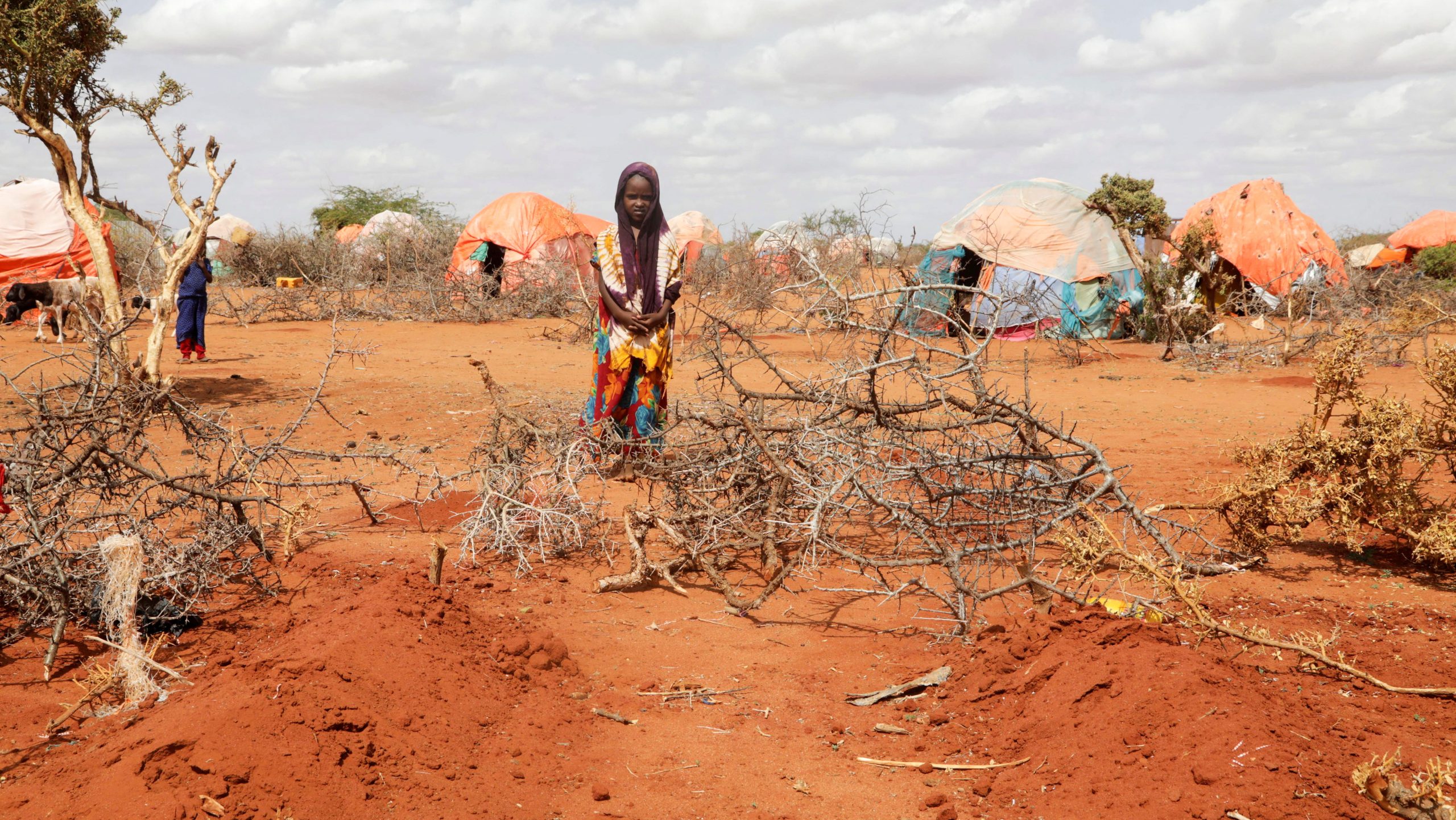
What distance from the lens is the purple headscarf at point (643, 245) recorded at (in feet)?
19.9

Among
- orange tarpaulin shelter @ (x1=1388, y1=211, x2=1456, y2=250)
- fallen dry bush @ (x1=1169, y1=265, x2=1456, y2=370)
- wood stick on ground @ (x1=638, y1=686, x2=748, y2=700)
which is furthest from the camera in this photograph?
orange tarpaulin shelter @ (x1=1388, y1=211, x2=1456, y2=250)

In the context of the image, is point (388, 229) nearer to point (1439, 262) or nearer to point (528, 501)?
point (528, 501)

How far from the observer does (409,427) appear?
8680 millimetres

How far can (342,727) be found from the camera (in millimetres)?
3051

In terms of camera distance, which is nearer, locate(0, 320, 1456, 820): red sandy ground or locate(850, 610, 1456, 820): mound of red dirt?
locate(850, 610, 1456, 820): mound of red dirt

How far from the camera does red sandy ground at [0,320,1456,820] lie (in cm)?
275

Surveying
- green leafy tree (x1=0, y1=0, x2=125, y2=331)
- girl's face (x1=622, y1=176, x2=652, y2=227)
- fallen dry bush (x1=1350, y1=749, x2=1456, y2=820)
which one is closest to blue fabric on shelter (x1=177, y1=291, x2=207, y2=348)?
green leafy tree (x1=0, y1=0, x2=125, y2=331)

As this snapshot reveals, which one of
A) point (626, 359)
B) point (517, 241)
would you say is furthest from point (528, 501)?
point (517, 241)

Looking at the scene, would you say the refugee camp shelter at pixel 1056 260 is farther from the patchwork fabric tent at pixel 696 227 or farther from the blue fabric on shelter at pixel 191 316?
the patchwork fabric tent at pixel 696 227

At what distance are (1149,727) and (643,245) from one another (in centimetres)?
413

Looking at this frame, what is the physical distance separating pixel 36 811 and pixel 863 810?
88.1 inches

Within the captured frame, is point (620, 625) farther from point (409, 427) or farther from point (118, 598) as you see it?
point (409, 427)

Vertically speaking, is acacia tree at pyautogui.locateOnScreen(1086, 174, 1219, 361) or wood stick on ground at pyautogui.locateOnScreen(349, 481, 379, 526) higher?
acacia tree at pyautogui.locateOnScreen(1086, 174, 1219, 361)

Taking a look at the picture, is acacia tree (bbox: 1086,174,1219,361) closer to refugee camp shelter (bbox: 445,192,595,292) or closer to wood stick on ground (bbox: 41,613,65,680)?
refugee camp shelter (bbox: 445,192,595,292)
